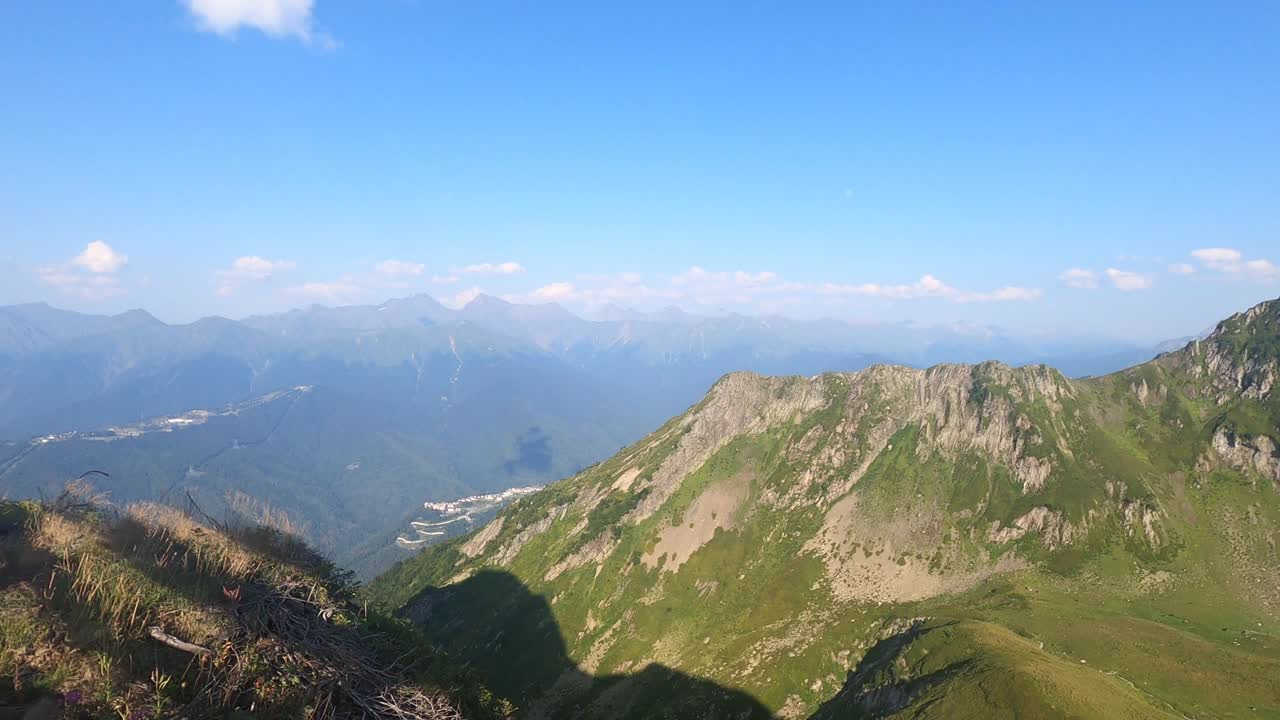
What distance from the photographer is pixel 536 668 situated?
388ft

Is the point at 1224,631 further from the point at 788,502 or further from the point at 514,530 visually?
the point at 514,530

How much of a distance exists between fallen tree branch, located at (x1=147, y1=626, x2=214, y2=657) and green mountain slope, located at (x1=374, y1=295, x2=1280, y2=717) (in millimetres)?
62364

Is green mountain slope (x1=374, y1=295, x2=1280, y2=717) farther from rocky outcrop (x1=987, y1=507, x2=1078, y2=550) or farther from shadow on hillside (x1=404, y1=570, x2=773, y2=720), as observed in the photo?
shadow on hillside (x1=404, y1=570, x2=773, y2=720)

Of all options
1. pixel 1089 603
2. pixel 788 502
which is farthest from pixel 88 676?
pixel 788 502

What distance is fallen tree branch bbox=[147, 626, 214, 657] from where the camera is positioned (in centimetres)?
1697

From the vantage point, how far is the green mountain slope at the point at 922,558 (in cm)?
6931

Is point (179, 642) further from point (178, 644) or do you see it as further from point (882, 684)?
point (882, 684)

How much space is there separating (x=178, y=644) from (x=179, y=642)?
7cm

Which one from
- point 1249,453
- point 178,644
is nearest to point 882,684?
point 178,644

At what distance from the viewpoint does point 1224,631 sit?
257ft

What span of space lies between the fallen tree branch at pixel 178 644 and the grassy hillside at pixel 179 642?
4 cm

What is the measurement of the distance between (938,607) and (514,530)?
12641cm

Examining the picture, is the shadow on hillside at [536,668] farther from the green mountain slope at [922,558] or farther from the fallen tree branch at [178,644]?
the fallen tree branch at [178,644]

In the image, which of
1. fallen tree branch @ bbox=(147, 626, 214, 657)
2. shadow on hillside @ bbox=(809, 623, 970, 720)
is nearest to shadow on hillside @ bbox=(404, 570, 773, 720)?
shadow on hillside @ bbox=(809, 623, 970, 720)
